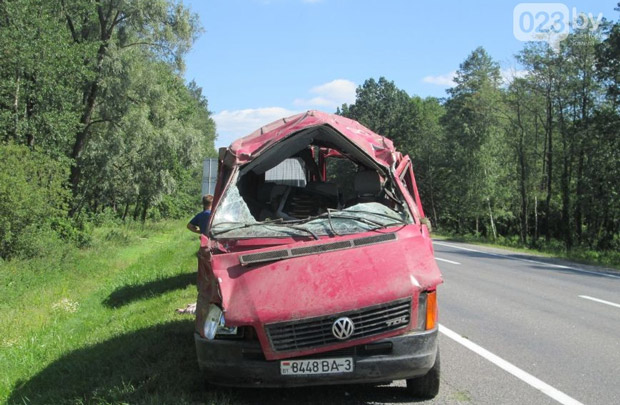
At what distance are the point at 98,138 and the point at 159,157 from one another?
3355 millimetres

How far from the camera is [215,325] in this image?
4309mm

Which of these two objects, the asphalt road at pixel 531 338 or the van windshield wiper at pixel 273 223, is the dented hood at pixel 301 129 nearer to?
the van windshield wiper at pixel 273 223

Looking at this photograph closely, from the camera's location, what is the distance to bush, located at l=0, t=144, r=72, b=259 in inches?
690

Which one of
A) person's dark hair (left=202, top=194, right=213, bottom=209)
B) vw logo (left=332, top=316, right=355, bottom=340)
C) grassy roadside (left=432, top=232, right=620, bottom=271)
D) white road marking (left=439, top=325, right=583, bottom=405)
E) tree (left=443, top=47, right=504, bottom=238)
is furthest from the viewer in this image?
tree (left=443, top=47, right=504, bottom=238)

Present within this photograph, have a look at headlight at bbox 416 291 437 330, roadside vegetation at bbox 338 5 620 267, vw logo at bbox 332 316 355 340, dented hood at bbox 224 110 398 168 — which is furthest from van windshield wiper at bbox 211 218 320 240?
roadside vegetation at bbox 338 5 620 267

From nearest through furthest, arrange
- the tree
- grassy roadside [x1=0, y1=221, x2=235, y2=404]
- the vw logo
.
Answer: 1. the vw logo
2. grassy roadside [x1=0, y1=221, x2=235, y2=404]
3. the tree

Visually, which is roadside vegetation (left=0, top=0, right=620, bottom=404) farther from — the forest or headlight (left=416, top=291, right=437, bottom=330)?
headlight (left=416, top=291, right=437, bottom=330)

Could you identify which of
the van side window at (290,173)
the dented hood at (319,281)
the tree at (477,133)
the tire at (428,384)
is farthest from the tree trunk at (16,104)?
the tree at (477,133)

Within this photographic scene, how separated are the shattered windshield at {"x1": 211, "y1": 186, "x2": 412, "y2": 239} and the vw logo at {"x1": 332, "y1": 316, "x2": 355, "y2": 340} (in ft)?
3.09

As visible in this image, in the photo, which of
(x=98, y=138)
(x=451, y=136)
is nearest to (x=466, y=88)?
(x=451, y=136)

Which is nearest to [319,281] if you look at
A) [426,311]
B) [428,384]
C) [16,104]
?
[426,311]

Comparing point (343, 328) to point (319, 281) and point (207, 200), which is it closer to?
point (319, 281)

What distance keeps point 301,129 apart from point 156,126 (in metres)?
25.8

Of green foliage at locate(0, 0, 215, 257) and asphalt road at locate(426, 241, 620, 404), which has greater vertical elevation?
green foliage at locate(0, 0, 215, 257)
